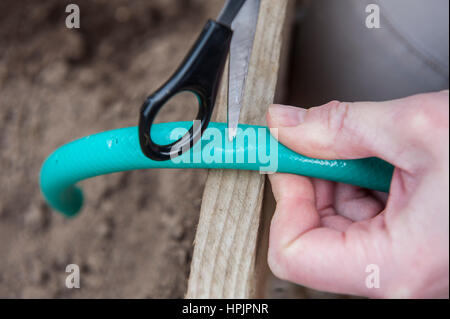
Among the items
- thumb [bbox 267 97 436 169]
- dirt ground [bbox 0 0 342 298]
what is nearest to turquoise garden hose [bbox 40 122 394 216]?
thumb [bbox 267 97 436 169]

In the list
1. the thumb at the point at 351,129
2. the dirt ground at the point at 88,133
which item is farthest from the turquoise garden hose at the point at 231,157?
the dirt ground at the point at 88,133

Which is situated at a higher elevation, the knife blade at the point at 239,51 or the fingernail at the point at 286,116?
the knife blade at the point at 239,51

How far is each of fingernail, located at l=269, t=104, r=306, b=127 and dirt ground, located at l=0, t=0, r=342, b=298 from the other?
52 centimetres

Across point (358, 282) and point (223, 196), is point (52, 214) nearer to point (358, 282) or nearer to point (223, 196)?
point (223, 196)

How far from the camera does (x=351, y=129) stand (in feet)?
1.66

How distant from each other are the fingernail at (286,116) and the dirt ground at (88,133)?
1.71 feet

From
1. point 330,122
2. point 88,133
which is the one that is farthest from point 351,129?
point 88,133

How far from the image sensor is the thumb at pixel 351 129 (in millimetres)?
481

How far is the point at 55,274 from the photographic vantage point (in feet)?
3.33

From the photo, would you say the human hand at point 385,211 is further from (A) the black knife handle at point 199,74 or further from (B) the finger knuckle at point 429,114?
(A) the black knife handle at point 199,74

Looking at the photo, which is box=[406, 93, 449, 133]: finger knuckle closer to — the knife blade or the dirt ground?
the knife blade

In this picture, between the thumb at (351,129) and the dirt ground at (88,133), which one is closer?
the thumb at (351,129)

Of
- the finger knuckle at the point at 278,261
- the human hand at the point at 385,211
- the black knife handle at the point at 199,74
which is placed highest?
the black knife handle at the point at 199,74

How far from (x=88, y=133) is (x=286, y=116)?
73 cm
